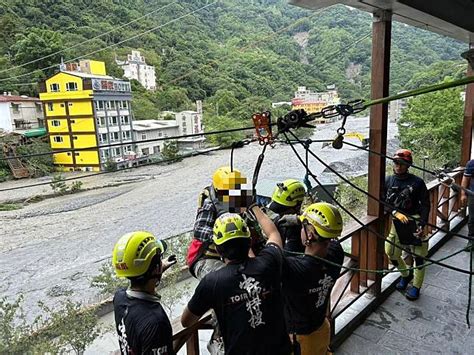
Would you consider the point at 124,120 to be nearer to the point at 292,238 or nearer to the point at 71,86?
the point at 71,86

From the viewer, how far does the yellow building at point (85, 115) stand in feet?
17.4

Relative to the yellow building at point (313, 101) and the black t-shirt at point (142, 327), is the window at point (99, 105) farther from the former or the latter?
the black t-shirt at point (142, 327)

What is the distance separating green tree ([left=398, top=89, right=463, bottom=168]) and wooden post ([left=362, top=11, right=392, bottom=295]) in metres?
6.90

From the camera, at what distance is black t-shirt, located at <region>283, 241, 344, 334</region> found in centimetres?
133

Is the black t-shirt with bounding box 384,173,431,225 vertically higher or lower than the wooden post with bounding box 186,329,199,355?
higher

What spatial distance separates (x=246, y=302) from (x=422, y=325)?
1.85m

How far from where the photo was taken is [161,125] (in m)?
5.36

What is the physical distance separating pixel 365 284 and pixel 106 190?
8.57m

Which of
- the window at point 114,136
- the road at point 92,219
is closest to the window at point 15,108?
the window at point 114,136

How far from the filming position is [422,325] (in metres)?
2.32

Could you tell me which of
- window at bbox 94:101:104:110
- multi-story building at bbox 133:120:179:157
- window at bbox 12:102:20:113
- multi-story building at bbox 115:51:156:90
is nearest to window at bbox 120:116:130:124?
multi-story building at bbox 133:120:179:157

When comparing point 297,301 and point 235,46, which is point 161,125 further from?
point 297,301

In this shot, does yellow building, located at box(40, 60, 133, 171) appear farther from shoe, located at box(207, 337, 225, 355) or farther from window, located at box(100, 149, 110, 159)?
shoe, located at box(207, 337, 225, 355)

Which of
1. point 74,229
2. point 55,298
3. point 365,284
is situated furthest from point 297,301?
point 74,229
